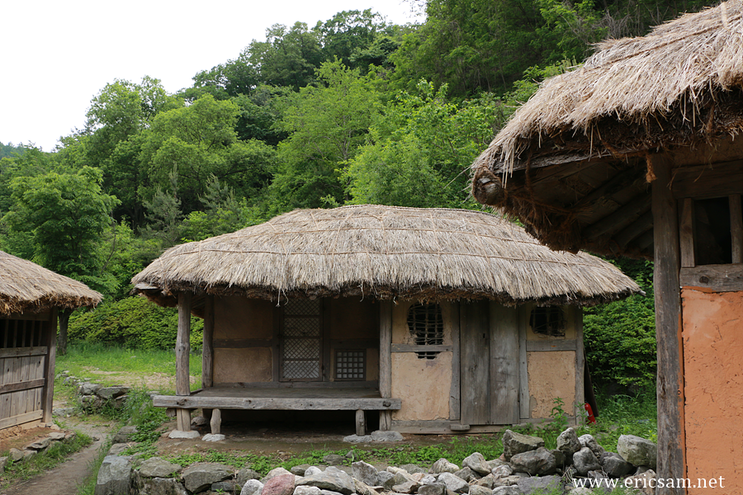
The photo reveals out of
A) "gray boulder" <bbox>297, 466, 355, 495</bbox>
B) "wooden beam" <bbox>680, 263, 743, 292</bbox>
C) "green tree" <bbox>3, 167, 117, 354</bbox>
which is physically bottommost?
"gray boulder" <bbox>297, 466, 355, 495</bbox>

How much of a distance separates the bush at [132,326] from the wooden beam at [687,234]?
699 inches

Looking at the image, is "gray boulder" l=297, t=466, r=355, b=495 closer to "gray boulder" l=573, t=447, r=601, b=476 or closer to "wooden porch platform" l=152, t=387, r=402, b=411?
"gray boulder" l=573, t=447, r=601, b=476

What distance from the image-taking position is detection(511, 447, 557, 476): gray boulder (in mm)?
5512

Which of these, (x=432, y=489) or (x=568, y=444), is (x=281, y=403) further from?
(x=568, y=444)

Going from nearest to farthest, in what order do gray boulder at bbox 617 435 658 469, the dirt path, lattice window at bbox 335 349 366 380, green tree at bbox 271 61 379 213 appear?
gray boulder at bbox 617 435 658 469 < the dirt path < lattice window at bbox 335 349 366 380 < green tree at bbox 271 61 379 213

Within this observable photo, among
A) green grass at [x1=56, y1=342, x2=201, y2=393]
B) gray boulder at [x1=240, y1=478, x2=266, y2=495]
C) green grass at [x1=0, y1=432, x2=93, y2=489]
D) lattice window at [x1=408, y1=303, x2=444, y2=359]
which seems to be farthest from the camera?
green grass at [x1=56, y1=342, x2=201, y2=393]

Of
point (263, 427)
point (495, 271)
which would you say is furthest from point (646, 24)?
point (263, 427)

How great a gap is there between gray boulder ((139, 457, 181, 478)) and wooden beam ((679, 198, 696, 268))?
5908 mm

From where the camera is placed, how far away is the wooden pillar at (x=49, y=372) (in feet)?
31.7

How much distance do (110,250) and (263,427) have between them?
51.6ft

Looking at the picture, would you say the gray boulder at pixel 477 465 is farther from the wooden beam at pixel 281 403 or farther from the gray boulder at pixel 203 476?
the gray boulder at pixel 203 476

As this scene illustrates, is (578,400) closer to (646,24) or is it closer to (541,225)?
(541,225)

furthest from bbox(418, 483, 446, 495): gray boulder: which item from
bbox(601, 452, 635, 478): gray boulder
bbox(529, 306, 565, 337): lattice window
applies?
bbox(529, 306, 565, 337): lattice window

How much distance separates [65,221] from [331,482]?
15837 millimetres
